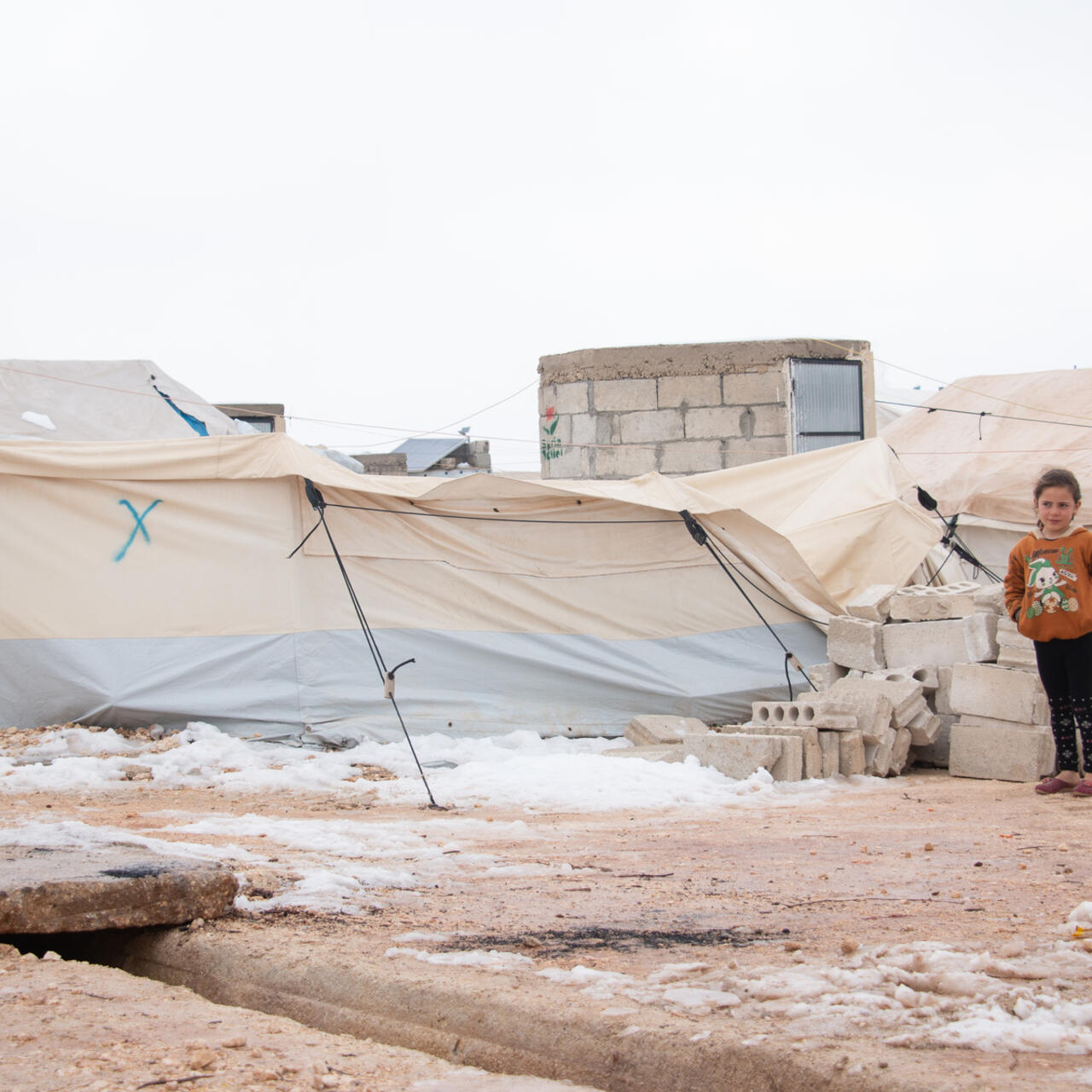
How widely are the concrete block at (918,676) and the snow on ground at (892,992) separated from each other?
4721mm

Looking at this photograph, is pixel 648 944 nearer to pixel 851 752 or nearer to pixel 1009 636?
pixel 851 752

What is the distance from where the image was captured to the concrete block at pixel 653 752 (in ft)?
22.6

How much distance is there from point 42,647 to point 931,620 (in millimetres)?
5525

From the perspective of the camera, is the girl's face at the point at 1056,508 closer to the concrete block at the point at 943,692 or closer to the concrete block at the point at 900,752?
the concrete block at the point at 900,752

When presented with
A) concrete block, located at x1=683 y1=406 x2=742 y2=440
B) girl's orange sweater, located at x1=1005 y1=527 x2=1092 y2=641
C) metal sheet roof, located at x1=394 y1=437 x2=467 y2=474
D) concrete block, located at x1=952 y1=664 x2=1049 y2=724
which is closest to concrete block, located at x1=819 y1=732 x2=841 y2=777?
concrete block, located at x1=952 y1=664 x2=1049 y2=724

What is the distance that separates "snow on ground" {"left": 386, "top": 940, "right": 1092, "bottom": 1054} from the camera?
7.38ft

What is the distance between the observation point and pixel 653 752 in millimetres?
7348

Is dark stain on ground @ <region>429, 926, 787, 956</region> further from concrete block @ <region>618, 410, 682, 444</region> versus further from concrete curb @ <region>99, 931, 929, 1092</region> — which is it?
concrete block @ <region>618, 410, 682, 444</region>

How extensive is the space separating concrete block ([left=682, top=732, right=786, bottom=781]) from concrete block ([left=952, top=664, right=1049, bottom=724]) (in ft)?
3.85

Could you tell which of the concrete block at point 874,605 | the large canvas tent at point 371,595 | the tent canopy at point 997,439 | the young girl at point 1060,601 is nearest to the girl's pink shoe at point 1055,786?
the young girl at point 1060,601

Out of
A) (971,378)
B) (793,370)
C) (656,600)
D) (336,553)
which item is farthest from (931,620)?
(971,378)

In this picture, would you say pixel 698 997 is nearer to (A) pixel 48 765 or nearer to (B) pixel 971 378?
(A) pixel 48 765

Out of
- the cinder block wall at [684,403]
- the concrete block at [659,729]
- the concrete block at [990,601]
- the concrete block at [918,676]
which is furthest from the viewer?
the cinder block wall at [684,403]

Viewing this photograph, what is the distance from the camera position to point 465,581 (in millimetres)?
8391
